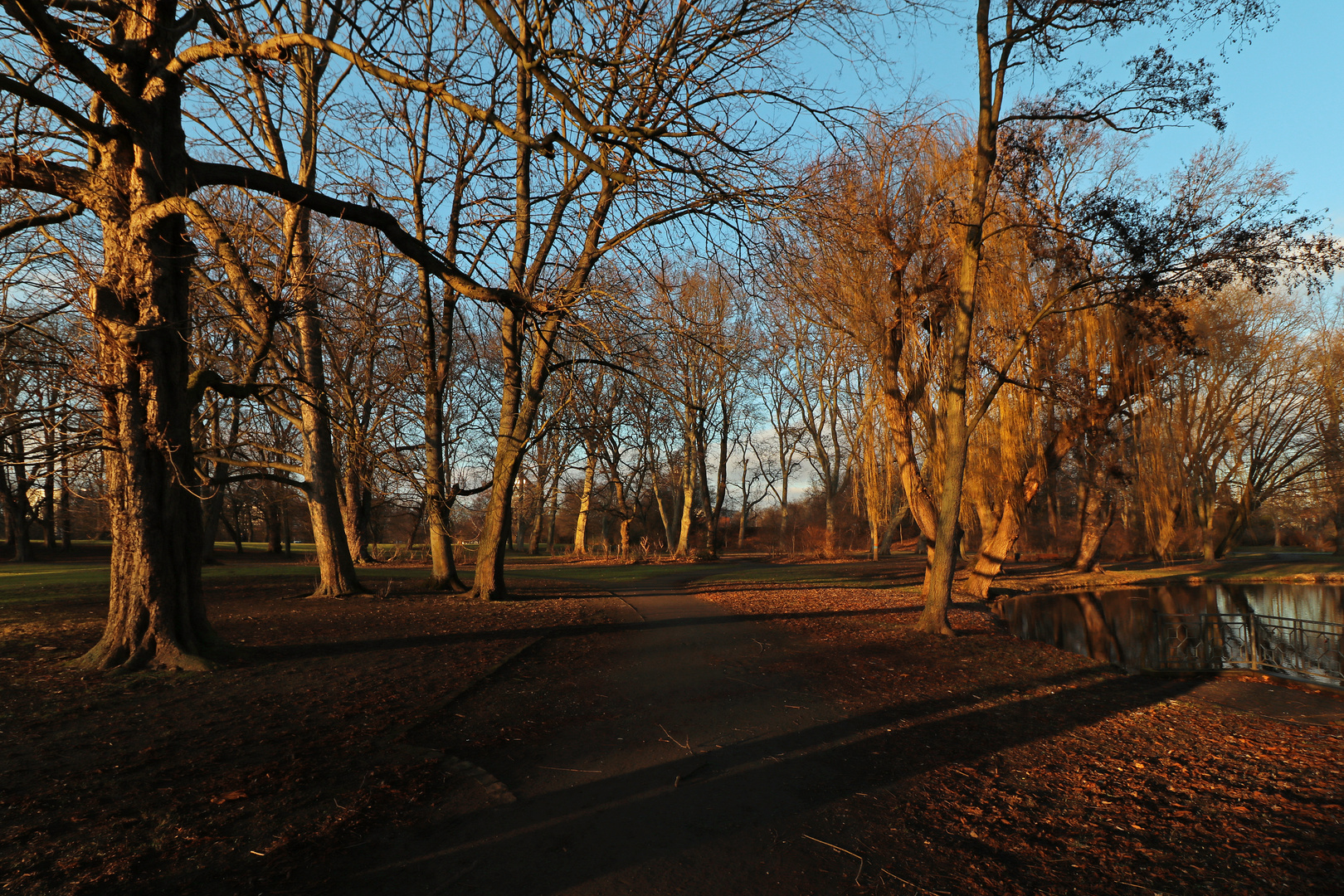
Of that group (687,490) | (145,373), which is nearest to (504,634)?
(145,373)

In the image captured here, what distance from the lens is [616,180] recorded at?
6.83 m

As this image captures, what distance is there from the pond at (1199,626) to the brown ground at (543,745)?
297 centimetres

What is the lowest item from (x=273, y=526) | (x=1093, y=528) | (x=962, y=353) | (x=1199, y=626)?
(x=1199, y=626)

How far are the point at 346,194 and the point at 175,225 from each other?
18.2 ft

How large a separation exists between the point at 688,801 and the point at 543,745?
4.94ft

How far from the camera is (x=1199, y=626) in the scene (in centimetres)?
1452

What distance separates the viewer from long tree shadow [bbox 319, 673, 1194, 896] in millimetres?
3338

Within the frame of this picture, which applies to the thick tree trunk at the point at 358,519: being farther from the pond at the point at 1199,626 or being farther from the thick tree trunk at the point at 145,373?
the pond at the point at 1199,626

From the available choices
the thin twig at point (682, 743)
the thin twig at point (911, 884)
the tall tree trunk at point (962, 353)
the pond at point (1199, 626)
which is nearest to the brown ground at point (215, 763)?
the thin twig at point (682, 743)

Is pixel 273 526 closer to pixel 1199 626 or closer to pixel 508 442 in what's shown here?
pixel 508 442

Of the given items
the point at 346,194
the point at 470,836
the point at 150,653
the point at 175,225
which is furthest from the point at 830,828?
the point at 346,194

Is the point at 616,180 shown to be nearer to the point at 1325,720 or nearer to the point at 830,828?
the point at 830,828

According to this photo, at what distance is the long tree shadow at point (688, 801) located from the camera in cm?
334

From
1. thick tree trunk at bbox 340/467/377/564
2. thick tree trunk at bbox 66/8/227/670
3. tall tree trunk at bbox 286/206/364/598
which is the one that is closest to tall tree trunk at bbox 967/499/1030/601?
tall tree trunk at bbox 286/206/364/598
